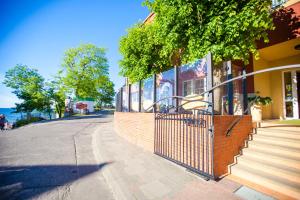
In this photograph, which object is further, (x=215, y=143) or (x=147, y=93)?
(x=147, y=93)

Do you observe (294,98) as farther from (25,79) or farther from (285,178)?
(25,79)

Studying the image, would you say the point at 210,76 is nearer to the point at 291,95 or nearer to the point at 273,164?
the point at 273,164

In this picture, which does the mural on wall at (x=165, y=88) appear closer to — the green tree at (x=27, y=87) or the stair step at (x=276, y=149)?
the stair step at (x=276, y=149)

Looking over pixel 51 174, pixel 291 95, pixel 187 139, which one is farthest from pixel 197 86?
pixel 291 95

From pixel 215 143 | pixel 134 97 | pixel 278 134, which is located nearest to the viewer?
Result: pixel 215 143

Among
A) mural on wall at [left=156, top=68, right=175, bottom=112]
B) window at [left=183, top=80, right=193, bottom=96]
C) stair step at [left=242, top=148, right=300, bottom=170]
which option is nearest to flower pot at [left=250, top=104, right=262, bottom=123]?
stair step at [left=242, top=148, right=300, bottom=170]

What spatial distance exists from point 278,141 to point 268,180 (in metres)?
1.54

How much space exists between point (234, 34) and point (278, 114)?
19.8 feet

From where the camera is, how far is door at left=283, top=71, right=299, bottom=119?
27.4ft

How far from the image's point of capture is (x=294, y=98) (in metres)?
8.41

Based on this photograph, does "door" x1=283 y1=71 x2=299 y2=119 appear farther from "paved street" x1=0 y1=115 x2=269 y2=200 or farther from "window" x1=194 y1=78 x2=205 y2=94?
"paved street" x1=0 y1=115 x2=269 y2=200

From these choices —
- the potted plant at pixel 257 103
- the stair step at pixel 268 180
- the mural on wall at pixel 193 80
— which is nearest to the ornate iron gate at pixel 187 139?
the mural on wall at pixel 193 80

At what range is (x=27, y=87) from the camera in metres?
31.5

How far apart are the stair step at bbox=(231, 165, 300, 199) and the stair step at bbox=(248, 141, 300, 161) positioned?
80 cm
